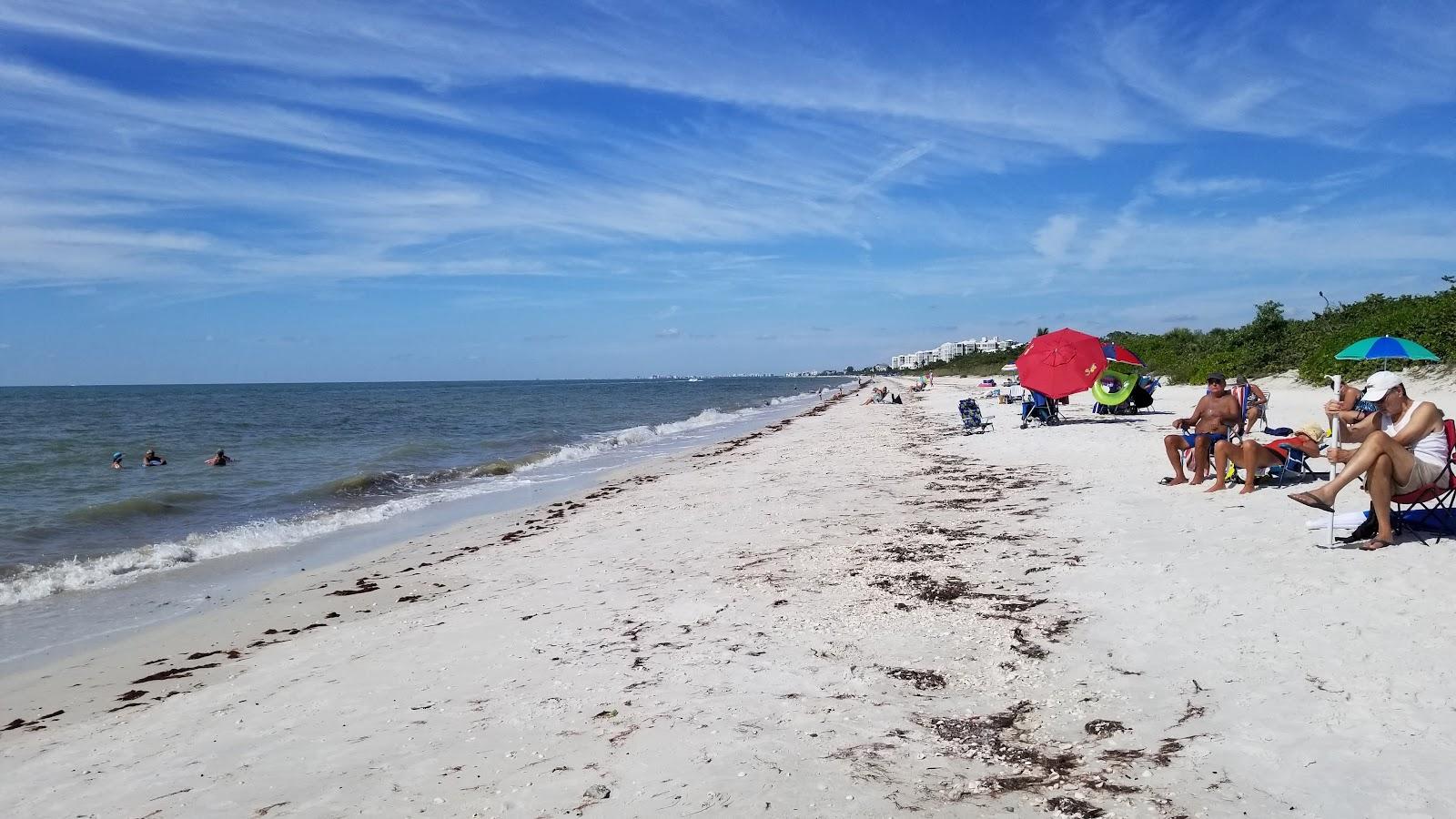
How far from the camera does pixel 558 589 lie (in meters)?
7.20

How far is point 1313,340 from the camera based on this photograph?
86.5 feet

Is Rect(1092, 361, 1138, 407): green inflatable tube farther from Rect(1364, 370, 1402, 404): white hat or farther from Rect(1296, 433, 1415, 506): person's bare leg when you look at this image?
Rect(1296, 433, 1415, 506): person's bare leg

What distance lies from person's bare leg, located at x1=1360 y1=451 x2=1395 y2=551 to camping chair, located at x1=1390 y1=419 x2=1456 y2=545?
0.13 meters

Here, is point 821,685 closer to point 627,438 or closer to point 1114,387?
point 1114,387

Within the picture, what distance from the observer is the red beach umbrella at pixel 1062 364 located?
51.6 ft

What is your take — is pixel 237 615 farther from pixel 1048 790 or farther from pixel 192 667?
pixel 1048 790

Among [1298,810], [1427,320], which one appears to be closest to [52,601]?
[1298,810]

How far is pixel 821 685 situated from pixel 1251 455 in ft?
20.6

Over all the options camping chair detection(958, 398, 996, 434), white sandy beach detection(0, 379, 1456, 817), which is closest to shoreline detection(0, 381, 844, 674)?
white sandy beach detection(0, 379, 1456, 817)

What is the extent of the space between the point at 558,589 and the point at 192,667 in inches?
115

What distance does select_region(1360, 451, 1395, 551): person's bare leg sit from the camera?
5.57m

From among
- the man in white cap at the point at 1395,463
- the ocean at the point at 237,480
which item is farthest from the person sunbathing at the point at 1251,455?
the ocean at the point at 237,480

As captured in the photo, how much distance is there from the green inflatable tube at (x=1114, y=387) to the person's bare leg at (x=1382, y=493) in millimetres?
13733

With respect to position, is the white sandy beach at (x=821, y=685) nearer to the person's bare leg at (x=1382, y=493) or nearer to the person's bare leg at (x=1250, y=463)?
the person's bare leg at (x=1382, y=493)
